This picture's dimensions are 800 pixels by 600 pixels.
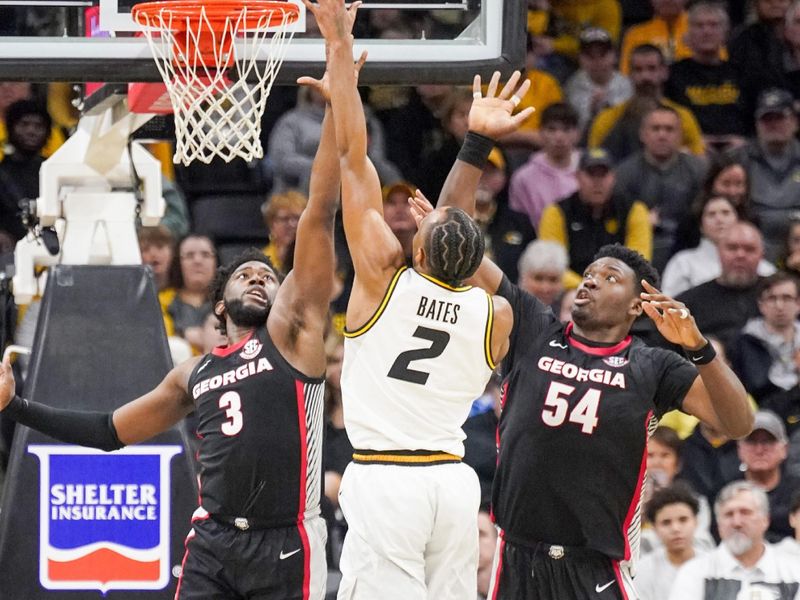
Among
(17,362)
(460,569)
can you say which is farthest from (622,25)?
(460,569)

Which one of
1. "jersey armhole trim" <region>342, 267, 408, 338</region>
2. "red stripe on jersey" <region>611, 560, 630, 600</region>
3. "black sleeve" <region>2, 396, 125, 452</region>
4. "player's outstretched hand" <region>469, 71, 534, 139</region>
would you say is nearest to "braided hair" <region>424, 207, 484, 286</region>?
"jersey armhole trim" <region>342, 267, 408, 338</region>

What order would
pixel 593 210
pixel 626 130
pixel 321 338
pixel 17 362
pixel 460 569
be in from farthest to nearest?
pixel 626 130, pixel 593 210, pixel 17 362, pixel 321 338, pixel 460 569

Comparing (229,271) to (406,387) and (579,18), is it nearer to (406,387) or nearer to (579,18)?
(406,387)

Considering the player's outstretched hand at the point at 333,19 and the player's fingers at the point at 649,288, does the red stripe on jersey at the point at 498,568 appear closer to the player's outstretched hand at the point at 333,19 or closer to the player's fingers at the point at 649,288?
the player's fingers at the point at 649,288

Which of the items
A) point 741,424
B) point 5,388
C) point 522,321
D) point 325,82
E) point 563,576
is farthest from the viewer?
point 522,321

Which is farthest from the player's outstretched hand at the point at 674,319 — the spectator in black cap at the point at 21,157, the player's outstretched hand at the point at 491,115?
the spectator in black cap at the point at 21,157

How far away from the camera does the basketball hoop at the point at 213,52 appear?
7297mm

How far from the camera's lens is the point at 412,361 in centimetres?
652

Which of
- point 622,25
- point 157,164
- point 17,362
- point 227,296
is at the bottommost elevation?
point 17,362

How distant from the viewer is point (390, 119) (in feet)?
41.0

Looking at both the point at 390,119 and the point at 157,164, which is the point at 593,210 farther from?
the point at 157,164

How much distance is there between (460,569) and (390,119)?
6.34 meters

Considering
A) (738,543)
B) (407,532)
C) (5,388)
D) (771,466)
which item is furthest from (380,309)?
(771,466)

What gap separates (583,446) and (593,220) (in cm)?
443
